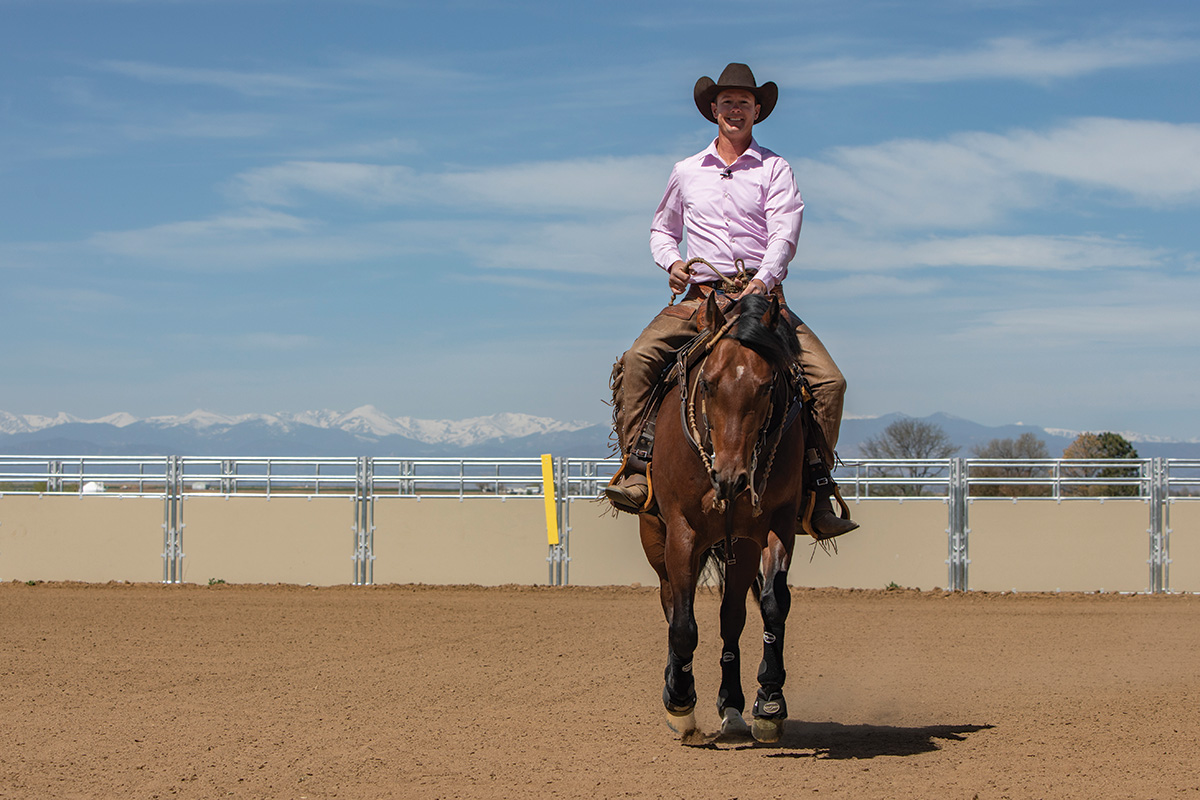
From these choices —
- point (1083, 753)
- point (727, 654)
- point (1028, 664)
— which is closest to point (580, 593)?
point (1028, 664)

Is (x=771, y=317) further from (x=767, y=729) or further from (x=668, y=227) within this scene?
(x=767, y=729)

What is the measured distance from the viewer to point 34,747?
18.4 feet

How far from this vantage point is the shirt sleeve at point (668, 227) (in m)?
6.30

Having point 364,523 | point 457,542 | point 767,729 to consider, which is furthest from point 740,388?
point 364,523

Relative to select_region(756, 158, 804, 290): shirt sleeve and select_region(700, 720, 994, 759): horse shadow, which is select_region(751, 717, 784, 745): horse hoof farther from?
select_region(756, 158, 804, 290): shirt sleeve

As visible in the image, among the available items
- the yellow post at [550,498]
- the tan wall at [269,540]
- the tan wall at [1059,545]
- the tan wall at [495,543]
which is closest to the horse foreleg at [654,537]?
the tan wall at [495,543]

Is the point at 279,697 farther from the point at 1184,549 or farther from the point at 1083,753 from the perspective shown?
the point at 1184,549

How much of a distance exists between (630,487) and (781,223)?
1.64 meters

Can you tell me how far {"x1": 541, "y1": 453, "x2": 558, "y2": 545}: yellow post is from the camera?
15.5 meters

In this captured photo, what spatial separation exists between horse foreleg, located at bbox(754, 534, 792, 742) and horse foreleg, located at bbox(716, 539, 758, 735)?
1.14 ft

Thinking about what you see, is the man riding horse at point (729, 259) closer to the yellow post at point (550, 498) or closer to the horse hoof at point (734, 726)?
the horse hoof at point (734, 726)

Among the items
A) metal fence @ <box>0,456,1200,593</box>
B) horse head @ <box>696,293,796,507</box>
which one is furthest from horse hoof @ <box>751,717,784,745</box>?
metal fence @ <box>0,456,1200,593</box>

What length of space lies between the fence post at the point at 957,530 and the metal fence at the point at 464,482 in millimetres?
14

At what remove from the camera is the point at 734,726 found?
585 centimetres
